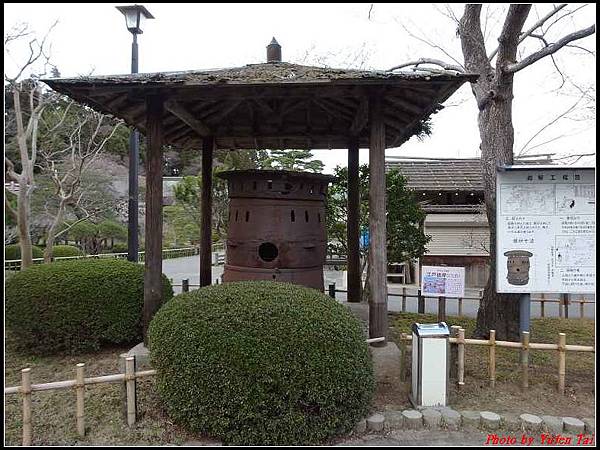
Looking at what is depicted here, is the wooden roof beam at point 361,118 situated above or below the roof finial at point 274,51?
below

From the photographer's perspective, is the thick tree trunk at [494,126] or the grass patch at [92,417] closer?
the grass patch at [92,417]

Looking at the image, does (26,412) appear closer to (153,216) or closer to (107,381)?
(107,381)

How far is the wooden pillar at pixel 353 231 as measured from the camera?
8680mm

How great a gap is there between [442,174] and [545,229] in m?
14.2

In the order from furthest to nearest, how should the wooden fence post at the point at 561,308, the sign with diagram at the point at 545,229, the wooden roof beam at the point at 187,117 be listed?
the wooden fence post at the point at 561,308 → the wooden roof beam at the point at 187,117 → the sign with diagram at the point at 545,229

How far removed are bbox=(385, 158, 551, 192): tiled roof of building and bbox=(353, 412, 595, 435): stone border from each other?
42.9ft

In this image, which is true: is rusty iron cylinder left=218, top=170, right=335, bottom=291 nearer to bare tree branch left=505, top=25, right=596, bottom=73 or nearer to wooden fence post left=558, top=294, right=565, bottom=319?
bare tree branch left=505, top=25, right=596, bottom=73

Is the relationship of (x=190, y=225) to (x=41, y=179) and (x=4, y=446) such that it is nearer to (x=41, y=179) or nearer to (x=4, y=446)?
(x=41, y=179)

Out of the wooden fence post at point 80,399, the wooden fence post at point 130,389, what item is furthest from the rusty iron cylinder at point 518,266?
the wooden fence post at point 80,399

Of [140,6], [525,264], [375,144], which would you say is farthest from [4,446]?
[140,6]

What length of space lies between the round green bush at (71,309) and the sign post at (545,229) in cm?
528

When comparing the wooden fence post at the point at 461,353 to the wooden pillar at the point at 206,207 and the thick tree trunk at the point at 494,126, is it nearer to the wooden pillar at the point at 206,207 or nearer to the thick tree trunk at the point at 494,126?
the thick tree trunk at the point at 494,126

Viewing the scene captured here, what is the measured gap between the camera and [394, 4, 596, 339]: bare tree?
268 inches

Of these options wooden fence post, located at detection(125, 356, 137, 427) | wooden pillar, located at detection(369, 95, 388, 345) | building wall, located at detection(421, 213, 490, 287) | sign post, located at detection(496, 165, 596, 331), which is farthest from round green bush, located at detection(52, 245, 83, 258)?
sign post, located at detection(496, 165, 596, 331)
